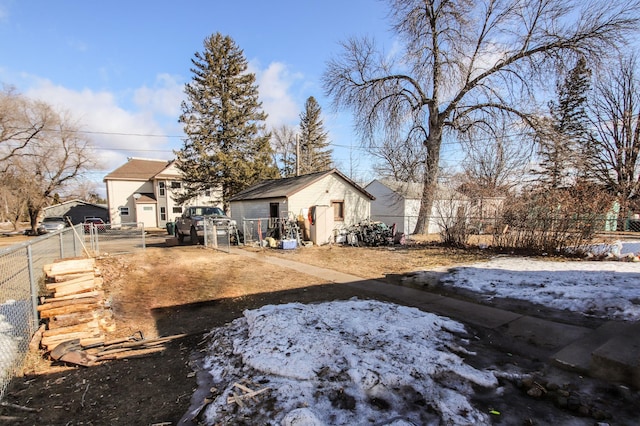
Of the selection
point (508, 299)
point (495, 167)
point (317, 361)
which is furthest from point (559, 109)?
point (317, 361)

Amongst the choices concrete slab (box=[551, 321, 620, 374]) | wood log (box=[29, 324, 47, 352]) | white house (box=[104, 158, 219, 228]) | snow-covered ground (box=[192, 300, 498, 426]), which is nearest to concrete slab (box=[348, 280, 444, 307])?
snow-covered ground (box=[192, 300, 498, 426])

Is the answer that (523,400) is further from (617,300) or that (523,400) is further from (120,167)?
(120,167)

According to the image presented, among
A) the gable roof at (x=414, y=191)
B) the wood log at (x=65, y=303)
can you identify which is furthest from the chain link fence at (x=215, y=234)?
the gable roof at (x=414, y=191)

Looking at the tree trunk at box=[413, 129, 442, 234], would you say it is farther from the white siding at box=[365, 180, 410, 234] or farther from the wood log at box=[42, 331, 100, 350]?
the wood log at box=[42, 331, 100, 350]

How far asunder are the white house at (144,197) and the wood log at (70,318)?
91.7 ft

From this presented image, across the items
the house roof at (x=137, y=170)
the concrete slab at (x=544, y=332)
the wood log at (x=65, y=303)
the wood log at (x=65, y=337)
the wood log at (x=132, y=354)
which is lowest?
the concrete slab at (x=544, y=332)

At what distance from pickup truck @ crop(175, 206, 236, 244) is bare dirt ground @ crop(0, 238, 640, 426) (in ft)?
25.0

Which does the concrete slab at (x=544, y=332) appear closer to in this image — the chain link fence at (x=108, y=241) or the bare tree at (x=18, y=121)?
the chain link fence at (x=108, y=241)

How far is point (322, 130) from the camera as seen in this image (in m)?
42.2

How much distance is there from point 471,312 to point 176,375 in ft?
15.0

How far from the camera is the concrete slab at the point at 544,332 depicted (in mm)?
3965

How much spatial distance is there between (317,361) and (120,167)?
4012 centimetres

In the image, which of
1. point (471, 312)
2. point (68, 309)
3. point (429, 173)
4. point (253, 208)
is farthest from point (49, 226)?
point (471, 312)

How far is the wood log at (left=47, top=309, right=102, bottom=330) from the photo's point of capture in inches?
169
